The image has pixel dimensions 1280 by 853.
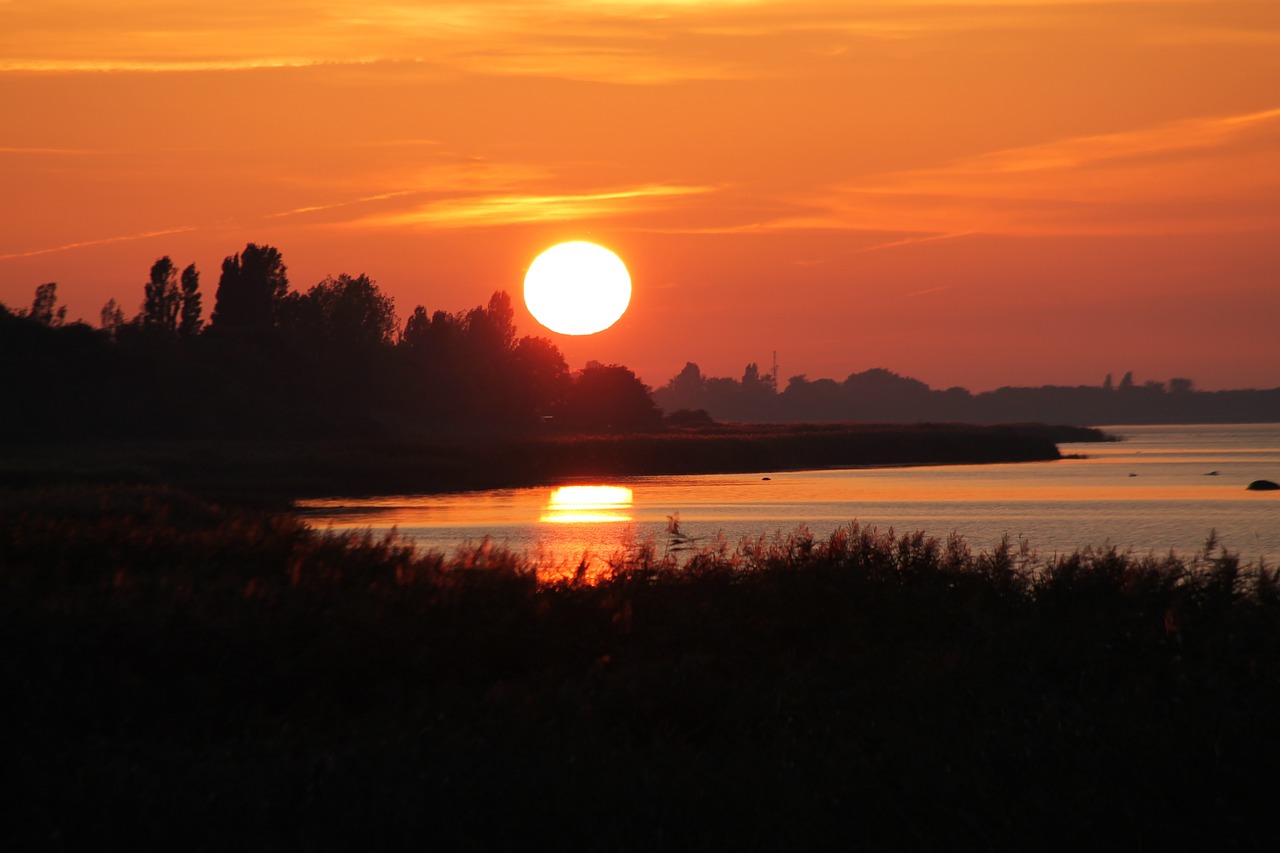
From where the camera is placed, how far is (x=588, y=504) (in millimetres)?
70500

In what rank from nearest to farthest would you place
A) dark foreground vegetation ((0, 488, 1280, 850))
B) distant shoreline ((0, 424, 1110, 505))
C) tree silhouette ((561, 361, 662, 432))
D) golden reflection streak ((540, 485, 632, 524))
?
dark foreground vegetation ((0, 488, 1280, 850)) < golden reflection streak ((540, 485, 632, 524)) < distant shoreline ((0, 424, 1110, 505)) < tree silhouette ((561, 361, 662, 432))

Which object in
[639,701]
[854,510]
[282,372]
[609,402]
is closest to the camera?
[639,701]

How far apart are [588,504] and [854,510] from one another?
1572 cm

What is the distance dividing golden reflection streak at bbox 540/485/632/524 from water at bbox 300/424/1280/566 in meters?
0.10

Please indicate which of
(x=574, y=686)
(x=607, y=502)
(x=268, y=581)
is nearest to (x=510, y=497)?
(x=607, y=502)

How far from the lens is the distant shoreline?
7175 centimetres

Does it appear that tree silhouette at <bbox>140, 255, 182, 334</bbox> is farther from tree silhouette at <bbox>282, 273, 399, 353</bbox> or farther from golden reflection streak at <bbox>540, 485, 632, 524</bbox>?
golden reflection streak at <bbox>540, 485, 632, 524</bbox>

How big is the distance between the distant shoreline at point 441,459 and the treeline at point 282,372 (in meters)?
6.85

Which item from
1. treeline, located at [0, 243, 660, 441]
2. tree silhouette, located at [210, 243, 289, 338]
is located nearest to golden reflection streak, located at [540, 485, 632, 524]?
treeline, located at [0, 243, 660, 441]

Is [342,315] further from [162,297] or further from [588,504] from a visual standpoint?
[588,504]

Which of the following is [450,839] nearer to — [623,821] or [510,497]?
[623,821]

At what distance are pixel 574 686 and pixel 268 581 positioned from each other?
721cm

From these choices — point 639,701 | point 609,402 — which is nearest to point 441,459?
point 609,402

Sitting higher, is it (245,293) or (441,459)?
(245,293)
